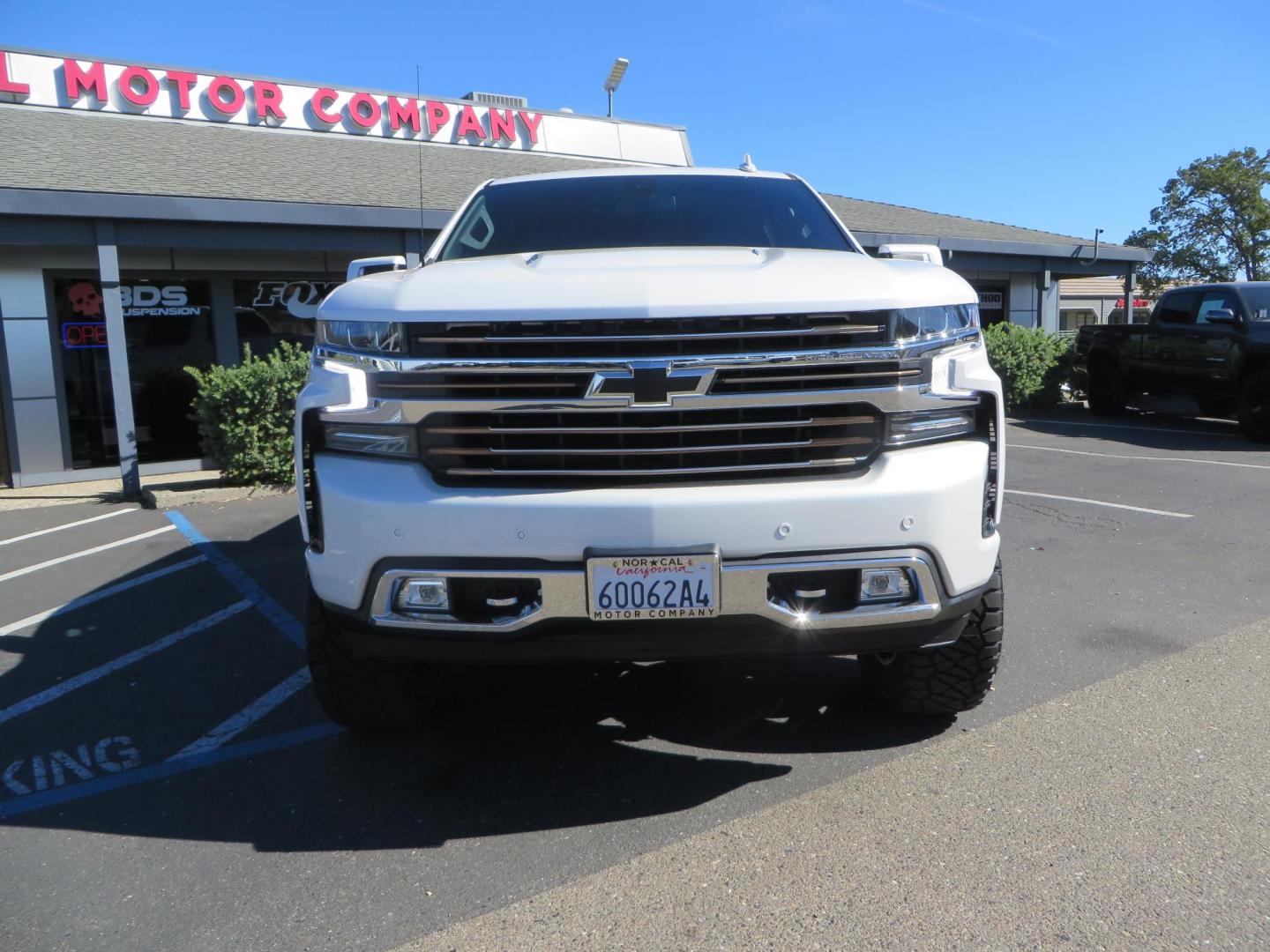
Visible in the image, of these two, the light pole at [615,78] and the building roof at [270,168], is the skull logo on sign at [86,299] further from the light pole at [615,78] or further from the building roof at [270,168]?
the light pole at [615,78]

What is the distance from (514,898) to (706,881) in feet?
1.62

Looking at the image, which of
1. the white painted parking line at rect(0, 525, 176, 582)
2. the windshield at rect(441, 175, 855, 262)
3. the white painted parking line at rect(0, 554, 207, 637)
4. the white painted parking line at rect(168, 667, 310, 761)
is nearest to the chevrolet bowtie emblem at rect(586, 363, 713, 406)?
the windshield at rect(441, 175, 855, 262)

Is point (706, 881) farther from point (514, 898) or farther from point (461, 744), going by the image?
point (461, 744)

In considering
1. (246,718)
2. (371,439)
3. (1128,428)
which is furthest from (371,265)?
(1128,428)

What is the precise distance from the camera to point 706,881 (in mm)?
2510

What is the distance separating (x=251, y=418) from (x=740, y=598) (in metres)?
8.18

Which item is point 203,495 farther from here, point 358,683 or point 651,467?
Answer: point 651,467

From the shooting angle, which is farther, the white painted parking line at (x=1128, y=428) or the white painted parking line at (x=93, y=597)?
the white painted parking line at (x=1128, y=428)

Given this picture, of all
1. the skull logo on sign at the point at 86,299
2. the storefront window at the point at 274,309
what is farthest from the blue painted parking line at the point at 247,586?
the storefront window at the point at 274,309

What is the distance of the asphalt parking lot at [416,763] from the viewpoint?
8.07 ft

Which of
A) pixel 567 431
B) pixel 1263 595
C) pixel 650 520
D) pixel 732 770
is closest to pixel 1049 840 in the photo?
pixel 732 770

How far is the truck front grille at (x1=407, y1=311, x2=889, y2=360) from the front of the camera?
262cm

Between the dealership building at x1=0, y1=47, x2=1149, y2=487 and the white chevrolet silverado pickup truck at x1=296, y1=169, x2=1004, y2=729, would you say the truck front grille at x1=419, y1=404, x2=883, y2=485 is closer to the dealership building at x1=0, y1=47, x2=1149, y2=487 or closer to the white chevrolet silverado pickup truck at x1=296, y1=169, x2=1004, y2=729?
the white chevrolet silverado pickup truck at x1=296, y1=169, x2=1004, y2=729

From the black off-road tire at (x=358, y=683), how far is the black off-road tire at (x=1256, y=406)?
1167 centimetres
